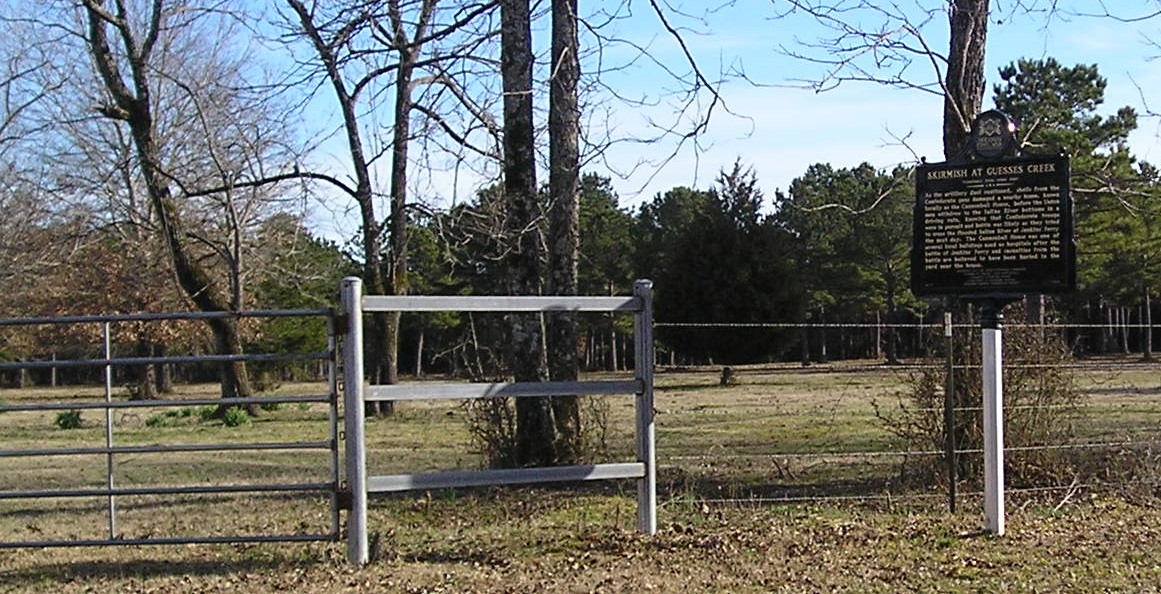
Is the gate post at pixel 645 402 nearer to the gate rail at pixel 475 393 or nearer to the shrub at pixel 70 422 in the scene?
the gate rail at pixel 475 393

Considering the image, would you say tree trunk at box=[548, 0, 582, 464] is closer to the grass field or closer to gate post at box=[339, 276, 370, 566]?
the grass field

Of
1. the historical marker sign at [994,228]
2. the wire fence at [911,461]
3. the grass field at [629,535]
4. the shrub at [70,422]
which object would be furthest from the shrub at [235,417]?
the historical marker sign at [994,228]

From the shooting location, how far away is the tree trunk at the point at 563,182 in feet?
38.8

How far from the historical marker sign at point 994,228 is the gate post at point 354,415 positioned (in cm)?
394

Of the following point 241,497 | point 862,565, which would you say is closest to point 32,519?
point 241,497

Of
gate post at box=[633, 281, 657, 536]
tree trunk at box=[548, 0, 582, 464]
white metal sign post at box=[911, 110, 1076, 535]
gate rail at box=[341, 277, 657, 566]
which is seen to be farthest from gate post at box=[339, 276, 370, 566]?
tree trunk at box=[548, 0, 582, 464]

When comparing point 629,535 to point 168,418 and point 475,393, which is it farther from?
point 168,418

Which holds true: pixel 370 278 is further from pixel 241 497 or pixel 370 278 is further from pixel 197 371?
pixel 197 371

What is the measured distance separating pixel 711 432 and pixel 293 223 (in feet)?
46.3

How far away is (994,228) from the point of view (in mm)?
8688

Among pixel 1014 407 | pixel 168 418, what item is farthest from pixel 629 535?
pixel 168 418

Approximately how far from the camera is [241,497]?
1184 centimetres

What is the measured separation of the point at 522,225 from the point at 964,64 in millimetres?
4456

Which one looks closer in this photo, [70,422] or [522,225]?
[522,225]
